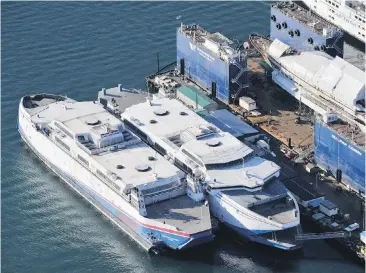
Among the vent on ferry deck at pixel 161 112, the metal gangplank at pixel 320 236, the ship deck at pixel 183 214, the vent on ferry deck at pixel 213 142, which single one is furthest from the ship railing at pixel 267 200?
the vent on ferry deck at pixel 161 112

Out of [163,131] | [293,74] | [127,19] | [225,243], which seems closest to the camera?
[225,243]

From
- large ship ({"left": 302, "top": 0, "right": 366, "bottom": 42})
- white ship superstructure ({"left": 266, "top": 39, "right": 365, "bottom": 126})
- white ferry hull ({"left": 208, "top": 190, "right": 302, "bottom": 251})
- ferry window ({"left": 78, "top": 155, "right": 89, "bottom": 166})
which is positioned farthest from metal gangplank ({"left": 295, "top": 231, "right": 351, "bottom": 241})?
large ship ({"left": 302, "top": 0, "right": 366, "bottom": 42})

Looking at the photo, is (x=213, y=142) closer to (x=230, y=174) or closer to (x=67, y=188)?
(x=230, y=174)

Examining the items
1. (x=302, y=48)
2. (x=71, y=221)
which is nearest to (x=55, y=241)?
(x=71, y=221)

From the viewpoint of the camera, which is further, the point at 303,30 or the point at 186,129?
the point at 303,30

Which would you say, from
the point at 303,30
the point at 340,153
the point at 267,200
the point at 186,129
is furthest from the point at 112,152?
the point at 303,30

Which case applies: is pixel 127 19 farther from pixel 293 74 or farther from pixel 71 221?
pixel 71 221

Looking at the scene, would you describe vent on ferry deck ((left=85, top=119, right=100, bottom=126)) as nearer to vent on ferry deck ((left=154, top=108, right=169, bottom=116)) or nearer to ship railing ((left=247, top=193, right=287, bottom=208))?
vent on ferry deck ((left=154, top=108, right=169, bottom=116))
